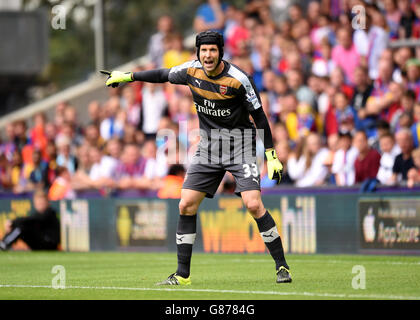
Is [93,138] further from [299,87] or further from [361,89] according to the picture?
[361,89]

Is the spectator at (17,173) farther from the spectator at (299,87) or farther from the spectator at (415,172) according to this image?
the spectator at (415,172)

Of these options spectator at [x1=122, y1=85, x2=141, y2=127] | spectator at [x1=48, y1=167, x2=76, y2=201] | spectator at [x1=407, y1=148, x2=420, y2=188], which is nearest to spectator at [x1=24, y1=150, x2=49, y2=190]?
spectator at [x1=48, y1=167, x2=76, y2=201]

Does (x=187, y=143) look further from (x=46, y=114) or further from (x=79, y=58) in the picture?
(x=79, y=58)

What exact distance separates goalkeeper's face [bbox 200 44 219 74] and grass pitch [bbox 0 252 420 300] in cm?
224

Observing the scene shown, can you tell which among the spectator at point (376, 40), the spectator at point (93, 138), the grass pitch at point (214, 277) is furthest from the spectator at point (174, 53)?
the grass pitch at point (214, 277)

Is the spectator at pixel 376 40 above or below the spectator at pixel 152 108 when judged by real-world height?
above

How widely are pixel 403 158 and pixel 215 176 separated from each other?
5174 mm

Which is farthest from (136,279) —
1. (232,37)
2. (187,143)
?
(232,37)

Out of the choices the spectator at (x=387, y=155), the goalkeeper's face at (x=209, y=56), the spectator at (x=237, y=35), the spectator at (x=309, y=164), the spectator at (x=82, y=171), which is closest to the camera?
the goalkeeper's face at (x=209, y=56)

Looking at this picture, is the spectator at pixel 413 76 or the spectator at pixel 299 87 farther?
the spectator at pixel 299 87

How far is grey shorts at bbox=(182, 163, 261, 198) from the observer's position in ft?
30.6

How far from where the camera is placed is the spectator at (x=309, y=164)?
48.5ft

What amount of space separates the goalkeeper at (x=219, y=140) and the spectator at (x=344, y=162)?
521 centimetres

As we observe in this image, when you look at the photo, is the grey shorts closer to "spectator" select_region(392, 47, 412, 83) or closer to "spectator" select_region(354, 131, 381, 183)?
"spectator" select_region(354, 131, 381, 183)
